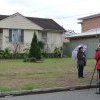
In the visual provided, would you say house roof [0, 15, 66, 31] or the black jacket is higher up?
house roof [0, 15, 66, 31]

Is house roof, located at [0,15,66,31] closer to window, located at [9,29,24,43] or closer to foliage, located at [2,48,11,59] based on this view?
window, located at [9,29,24,43]

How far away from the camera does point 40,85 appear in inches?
671

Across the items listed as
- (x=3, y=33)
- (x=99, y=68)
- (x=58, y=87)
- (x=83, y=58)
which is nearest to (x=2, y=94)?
(x=58, y=87)

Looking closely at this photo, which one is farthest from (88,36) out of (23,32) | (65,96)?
(65,96)

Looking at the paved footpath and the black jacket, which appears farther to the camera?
the black jacket

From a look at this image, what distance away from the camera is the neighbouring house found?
44.5 meters

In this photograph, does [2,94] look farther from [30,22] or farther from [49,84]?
[30,22]

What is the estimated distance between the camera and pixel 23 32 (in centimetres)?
4506

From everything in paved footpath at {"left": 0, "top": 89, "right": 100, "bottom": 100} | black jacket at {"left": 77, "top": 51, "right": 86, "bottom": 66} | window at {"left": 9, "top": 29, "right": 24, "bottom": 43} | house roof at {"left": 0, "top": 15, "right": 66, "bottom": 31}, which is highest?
house roof at {"left": 0, "top": 15, "right": 66, "bottom": 31}

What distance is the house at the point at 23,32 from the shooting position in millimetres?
43781

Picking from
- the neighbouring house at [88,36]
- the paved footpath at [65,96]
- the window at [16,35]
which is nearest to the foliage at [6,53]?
the window at [16,35]

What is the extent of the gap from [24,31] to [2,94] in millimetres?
30307

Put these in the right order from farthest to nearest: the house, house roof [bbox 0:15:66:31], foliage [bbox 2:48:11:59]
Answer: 1. house roof [bbox 0:15:66:31]
2. the house
3. foliage [bbox 2:48:11:59]

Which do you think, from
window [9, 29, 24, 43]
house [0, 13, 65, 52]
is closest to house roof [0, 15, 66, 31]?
house [0, 13, 65, 52]
